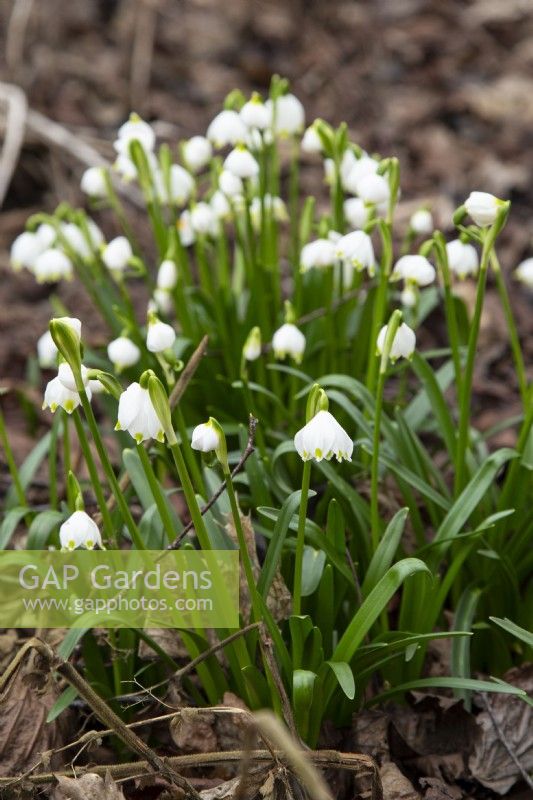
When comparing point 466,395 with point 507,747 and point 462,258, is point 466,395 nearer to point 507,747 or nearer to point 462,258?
point 462,258

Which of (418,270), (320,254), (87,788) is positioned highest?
(320,254)

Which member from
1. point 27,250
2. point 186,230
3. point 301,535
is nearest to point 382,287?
point 301,535

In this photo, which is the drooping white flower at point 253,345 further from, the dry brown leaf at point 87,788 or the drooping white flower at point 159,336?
the dry brown leaf at point 87,788

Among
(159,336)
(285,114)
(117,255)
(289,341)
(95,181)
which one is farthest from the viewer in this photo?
(95,181)

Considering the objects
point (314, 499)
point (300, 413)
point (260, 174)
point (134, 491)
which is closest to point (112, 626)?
point (134, 491)

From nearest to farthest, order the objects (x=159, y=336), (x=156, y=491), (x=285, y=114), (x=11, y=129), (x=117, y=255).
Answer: (x=156, y=491)
(x=159, y=336)
(x=285, y=114)
(x=117, y=255)
(x=11, y=129)

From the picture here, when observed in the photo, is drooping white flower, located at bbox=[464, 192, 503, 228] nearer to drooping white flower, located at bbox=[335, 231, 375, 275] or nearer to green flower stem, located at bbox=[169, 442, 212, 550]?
drooping white flower, located at bbox=[335, 231, 375, 275]

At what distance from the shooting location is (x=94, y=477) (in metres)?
2.06

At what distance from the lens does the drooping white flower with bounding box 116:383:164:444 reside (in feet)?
5.82

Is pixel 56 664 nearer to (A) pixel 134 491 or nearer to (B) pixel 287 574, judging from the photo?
(B) pixel 287 574

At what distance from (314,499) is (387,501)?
23 centimetres

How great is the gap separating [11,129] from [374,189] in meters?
2.88

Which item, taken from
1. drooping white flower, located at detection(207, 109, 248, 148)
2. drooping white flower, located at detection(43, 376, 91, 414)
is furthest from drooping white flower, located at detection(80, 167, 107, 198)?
drooping white flower, located at detection(43, 376, 91, 414)

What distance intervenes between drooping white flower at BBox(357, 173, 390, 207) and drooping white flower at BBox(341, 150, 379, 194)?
0.24ft
